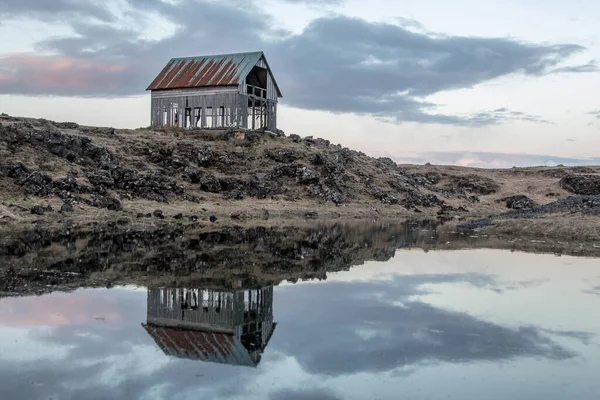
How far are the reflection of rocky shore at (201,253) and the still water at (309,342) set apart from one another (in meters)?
2.08

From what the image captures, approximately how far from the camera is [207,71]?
247 feet

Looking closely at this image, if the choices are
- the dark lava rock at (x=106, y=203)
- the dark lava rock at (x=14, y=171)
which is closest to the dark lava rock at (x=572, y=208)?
the dark lava rock at (x=106, y=203)

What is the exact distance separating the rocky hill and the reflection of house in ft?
79.7

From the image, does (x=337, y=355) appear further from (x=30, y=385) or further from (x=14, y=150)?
(x=14, y=150)

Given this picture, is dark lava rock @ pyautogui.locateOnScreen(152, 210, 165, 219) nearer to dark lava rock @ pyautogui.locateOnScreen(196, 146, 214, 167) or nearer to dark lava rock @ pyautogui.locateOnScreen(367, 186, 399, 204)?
dark lava rock @ pyautogui.locateOnScreen(196, 146, 214, 167)

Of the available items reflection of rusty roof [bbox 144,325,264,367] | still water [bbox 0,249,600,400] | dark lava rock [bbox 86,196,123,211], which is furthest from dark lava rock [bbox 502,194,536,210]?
reflection of rusty roof [bbox 144,325,264,367]

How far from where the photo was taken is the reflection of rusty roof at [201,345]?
14180 millimetres

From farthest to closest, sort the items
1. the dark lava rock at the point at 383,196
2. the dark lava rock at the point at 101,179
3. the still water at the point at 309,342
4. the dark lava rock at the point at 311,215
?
the dark lava rock at the point at 383,196, the dark lava rock at the point at 311,215, the dark lava rock at the point at 101,179, the still water at the point at 309,342

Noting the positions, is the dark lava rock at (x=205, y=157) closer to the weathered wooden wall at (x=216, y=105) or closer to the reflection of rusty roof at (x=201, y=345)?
Result: the weathered wooden wall at (x=216, y=105)

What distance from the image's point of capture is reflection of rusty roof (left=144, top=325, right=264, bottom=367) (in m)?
14.2

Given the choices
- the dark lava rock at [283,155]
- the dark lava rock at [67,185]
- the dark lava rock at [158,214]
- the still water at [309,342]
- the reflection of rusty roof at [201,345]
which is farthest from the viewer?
the dark lava rock at [283,155]

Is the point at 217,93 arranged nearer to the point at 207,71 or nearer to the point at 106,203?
the point at 207,71

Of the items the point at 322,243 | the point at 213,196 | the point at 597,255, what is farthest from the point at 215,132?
the point at 597,255

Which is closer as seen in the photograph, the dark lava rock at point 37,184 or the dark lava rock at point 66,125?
the dark lava rock at point 37,184
